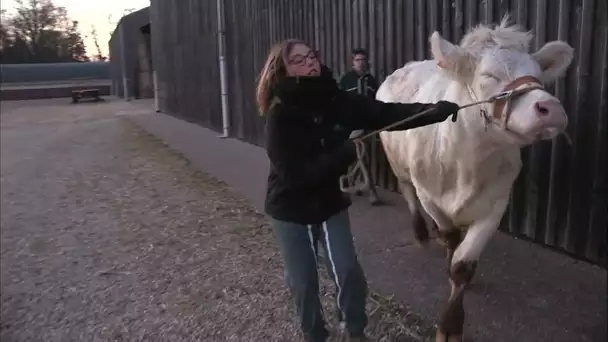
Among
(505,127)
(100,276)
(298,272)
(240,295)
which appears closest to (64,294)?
(100,276)

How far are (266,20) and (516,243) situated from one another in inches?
265

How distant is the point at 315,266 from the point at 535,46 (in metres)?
2.81

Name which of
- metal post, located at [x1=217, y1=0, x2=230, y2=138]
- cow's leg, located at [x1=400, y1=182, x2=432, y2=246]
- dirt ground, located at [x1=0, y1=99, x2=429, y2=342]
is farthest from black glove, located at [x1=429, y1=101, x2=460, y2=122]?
metal post, located at [x1=217, y1=0, x2=230, y2=138]

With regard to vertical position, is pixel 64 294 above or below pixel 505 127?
below

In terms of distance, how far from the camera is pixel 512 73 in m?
2.76

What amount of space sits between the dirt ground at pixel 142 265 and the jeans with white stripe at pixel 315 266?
551mm

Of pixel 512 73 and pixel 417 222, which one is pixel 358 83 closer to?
pixel 417 222

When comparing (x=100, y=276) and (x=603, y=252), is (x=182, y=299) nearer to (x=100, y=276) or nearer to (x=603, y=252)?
(x=100, y=276)

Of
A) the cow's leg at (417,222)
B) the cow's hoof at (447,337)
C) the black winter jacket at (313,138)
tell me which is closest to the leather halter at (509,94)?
the black winter jacket at (313,138)

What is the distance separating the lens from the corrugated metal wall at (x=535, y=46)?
167 inches

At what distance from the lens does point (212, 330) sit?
356cm

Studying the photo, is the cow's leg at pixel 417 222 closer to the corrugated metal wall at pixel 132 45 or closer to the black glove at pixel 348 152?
the black glove at pixel 348 152

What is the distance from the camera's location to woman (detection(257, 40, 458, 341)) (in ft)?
8.61

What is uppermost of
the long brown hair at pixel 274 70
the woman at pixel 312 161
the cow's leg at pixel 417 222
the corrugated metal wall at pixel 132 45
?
the corrugated metal wall at pixel 132 45
